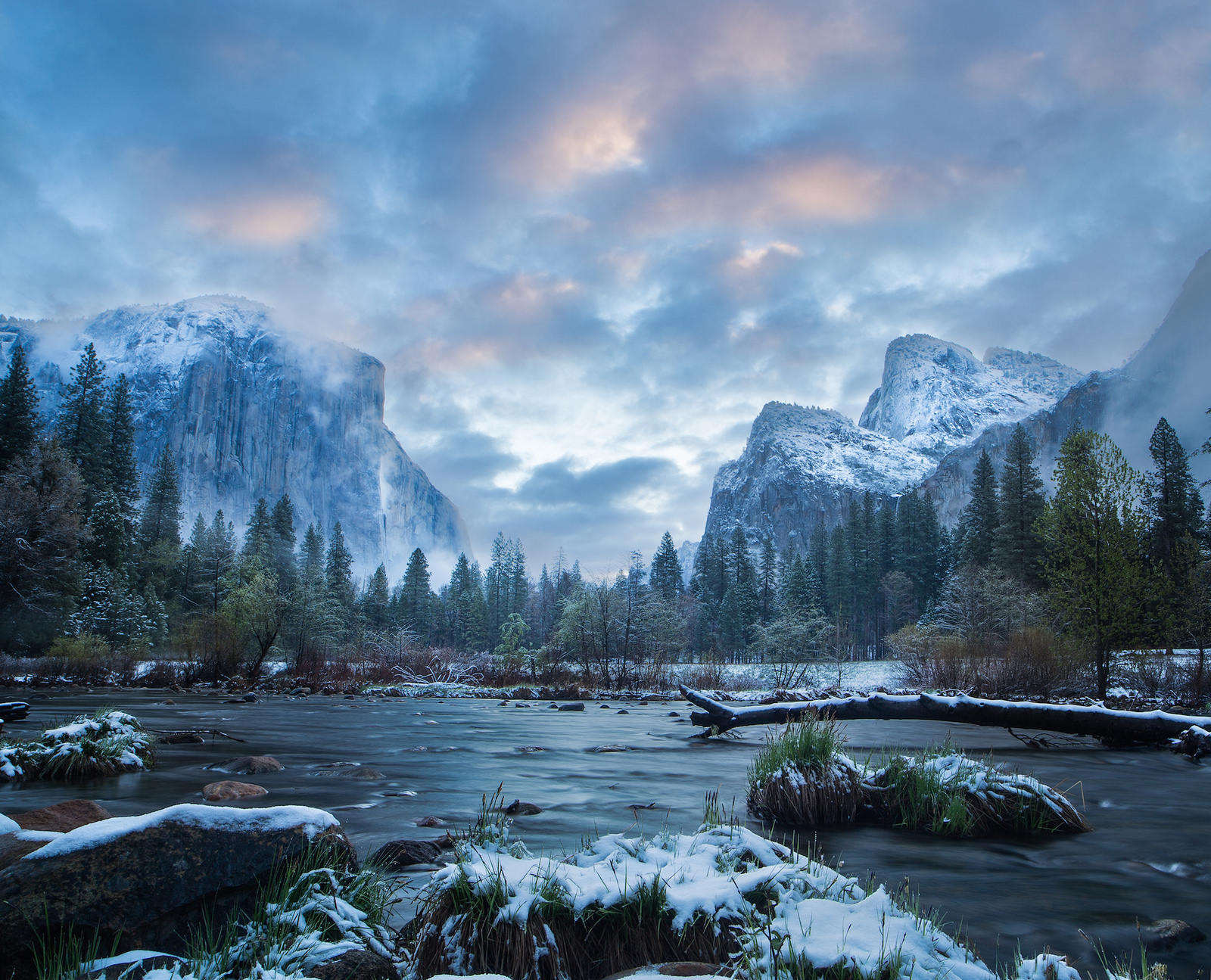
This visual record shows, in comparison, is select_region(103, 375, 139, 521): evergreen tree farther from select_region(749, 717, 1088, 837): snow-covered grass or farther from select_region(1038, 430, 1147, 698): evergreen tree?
select_region(1038, 430, 1147, 698): evergreen tree

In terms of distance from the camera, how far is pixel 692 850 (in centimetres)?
416

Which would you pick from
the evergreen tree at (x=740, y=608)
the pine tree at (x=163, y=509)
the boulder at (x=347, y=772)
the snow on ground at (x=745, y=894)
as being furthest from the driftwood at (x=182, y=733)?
the evergreen tree at (x=740, y=608)

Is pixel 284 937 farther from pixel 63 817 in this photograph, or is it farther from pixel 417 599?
pixel 417 599

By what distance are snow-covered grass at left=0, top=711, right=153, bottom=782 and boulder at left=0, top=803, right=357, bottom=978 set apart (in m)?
7.91

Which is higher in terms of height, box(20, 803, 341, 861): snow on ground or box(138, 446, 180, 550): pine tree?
box(138, 446, 180, 550): pine tree

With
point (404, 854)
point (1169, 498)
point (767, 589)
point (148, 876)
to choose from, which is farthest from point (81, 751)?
point (767, 589)

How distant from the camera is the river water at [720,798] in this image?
5094mm

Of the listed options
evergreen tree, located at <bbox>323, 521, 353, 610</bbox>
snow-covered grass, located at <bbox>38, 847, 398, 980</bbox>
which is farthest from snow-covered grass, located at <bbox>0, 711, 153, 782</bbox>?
evergreen tree, located at <bbox>323, 521, 353, 610</bbox>

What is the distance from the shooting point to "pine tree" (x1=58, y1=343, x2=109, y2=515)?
54875 mm

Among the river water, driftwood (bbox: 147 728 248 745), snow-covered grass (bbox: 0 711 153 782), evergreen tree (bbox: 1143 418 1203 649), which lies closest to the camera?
the river water

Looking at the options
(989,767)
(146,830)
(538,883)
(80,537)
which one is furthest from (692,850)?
(80,537)

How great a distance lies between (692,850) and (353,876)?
1.99 m

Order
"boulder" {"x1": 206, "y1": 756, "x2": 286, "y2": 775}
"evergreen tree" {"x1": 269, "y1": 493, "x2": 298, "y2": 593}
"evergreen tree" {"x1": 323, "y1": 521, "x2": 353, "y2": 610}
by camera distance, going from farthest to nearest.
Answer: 1. "evergreen tree" {"x1": 323, "y1": 521, "x2": 353, "y2": 610}
2. "evergreen tree" {"x1": 269, "y1": 493, "x2": 298, "y2": 593}
3. "boulder" {"x1": 206, "y1": 756, "x2": 286, "y2": 775}

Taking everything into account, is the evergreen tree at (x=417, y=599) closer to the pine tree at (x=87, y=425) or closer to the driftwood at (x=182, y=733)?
the pine tree at (x=87, y=425)
